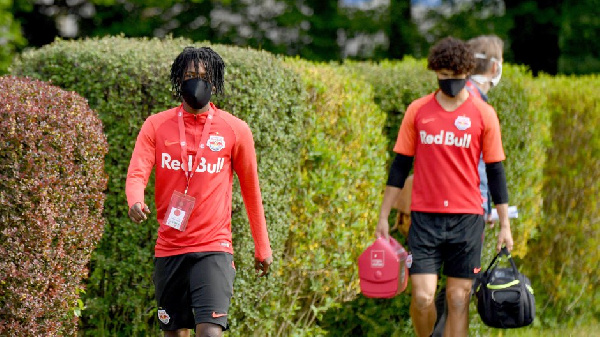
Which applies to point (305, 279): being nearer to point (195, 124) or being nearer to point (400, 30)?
point (195, 124)

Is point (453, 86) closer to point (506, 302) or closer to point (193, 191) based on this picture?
point (506, 302)

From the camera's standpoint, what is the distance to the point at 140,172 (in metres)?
4.57

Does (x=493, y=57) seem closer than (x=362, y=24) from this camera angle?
Yes

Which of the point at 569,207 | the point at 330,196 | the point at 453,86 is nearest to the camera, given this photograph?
the point at 453,86

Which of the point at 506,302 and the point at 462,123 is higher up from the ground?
the point at 462,123

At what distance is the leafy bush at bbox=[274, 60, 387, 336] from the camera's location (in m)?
6.59

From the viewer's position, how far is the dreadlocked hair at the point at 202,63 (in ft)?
15.5

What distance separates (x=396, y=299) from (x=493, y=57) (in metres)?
2.09

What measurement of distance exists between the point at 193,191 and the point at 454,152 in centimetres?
207

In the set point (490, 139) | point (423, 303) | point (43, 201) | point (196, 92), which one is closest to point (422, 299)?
point (423, 303)

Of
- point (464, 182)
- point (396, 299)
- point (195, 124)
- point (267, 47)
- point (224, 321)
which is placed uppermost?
point (267, 47)

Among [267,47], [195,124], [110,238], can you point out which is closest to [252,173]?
[195,124]

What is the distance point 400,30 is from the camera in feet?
65.8

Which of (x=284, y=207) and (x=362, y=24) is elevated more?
(x=362, y=24)
